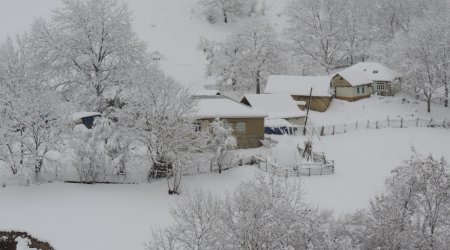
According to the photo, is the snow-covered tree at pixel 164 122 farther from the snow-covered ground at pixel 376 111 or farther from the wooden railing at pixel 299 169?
the snow-covered ground at pixel 376 111

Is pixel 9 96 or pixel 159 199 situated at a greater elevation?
pixel 9 96

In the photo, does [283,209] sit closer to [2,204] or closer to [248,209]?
[248,209]

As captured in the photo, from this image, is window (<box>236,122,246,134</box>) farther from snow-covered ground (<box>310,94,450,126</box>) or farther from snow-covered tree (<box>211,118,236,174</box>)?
snow-covered ground (<box>310,94,450,126</box>)

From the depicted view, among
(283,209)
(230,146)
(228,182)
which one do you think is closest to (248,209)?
(283,209)

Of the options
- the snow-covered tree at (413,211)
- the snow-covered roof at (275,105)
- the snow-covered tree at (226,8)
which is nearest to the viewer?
the snow-covered tree at (413,211)

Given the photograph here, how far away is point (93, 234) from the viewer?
25734 millimetres

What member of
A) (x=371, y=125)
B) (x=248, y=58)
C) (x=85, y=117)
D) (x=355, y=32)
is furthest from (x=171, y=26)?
(x=371, y=125)

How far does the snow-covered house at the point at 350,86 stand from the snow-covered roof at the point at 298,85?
2918mm

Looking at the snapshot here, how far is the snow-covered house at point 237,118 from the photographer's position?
123 feet

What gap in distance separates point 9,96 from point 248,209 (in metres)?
20.0

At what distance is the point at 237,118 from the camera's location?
38.3 m

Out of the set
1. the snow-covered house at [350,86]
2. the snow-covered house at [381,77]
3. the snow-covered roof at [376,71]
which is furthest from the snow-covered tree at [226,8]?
the snow-covered house at [350,86]

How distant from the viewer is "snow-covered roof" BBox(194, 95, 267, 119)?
3716 cm

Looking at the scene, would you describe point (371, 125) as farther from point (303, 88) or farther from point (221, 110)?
point (221, 110)
